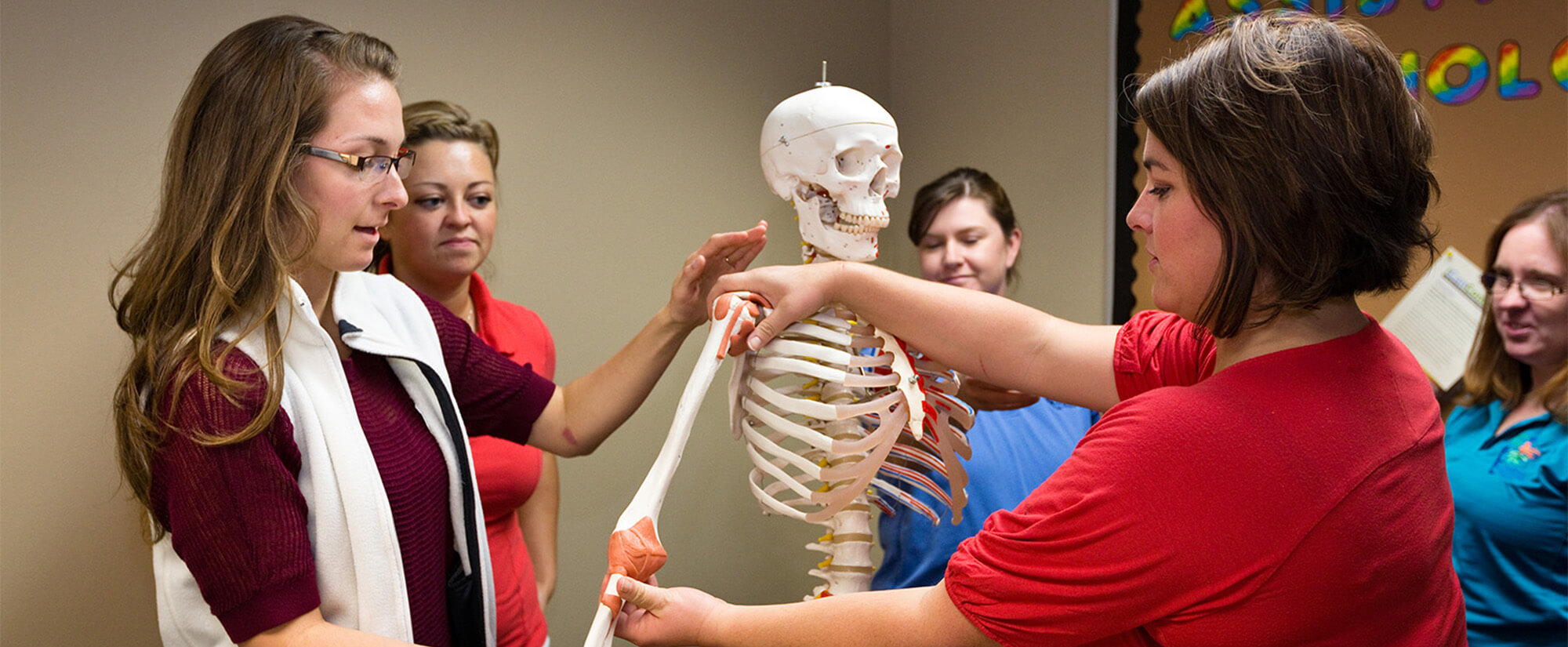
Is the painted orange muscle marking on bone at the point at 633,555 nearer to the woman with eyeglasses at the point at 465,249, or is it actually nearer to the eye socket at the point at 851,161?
the eye socket at the point at 851,161

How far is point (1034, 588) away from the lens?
0.93 m

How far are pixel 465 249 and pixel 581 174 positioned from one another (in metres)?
0.67

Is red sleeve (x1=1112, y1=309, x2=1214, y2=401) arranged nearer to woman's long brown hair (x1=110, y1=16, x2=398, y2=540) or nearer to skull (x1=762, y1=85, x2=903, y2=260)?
skull (x1=762, y1=85, x2=903, y2=260)

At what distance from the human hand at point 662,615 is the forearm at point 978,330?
0.46 m

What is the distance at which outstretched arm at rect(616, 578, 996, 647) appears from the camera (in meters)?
1.01

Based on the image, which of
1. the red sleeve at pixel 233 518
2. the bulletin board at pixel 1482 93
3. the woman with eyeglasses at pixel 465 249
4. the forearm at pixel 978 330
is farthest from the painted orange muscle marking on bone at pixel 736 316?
the bulletin board at pixel 1482 93

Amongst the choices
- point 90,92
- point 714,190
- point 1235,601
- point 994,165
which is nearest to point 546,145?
point 714,190

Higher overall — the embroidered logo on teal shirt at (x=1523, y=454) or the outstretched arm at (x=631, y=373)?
the outstretched arm at (x=631, y=373)

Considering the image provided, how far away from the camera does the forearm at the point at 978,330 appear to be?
1344 mm

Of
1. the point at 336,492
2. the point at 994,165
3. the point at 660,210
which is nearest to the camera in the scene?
the point at 336,492

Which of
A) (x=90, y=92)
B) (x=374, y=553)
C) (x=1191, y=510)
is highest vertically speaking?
(x=90, y=92)

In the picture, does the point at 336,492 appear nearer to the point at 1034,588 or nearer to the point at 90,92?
the point at 1034,588

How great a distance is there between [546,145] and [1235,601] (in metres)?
1.98

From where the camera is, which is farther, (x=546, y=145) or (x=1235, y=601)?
(x=546, y=145)
